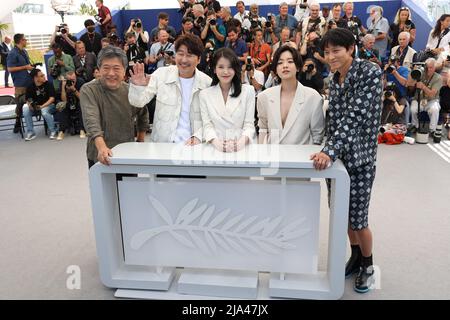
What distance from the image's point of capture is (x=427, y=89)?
5.40 m

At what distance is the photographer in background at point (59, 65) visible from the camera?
631cm

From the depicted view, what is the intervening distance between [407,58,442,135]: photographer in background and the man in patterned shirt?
3752 mm

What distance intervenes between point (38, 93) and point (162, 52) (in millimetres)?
1836

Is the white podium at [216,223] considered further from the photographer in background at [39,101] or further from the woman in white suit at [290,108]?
the photographer in background at [39,101]

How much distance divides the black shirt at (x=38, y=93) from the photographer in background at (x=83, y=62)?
535mm

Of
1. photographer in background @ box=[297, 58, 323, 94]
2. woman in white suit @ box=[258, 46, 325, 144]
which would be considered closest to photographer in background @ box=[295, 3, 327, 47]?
photographer in background @ box=[297, 58, 323, 94]

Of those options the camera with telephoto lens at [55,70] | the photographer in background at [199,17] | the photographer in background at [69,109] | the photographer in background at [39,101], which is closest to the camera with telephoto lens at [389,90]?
the photographer in background at [199,17]

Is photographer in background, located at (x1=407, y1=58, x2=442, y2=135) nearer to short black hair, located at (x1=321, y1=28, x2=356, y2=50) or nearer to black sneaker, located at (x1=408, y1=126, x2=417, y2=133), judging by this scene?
black sneaker, located at (x1=408, y1=126, x2=417, y2=133)

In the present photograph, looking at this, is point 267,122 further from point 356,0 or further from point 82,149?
point 356,0

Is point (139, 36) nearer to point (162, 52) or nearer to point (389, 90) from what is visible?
point (162, 52)

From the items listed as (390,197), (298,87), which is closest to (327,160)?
(298,87)

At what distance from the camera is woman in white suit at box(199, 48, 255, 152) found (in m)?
2.25

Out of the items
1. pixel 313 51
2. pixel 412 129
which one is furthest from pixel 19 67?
pixel 412 129

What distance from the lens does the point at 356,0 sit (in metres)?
7.88
